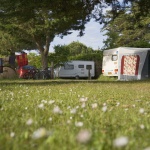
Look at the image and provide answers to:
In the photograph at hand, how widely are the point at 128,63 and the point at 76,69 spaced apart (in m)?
9.82

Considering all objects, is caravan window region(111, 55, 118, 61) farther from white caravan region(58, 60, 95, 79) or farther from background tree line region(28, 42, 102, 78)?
white caravan region(58, 60, 95, 79)

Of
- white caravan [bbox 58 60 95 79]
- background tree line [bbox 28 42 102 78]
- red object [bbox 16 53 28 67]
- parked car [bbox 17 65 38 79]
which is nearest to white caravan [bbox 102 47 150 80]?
background tree line [bbox 28 42 102 78]

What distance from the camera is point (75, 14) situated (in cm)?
1667

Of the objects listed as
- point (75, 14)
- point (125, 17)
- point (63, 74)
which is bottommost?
point (63, 74)

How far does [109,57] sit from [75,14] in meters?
11.6

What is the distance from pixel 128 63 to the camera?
25.5m

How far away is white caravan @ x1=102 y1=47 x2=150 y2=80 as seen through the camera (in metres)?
24.6

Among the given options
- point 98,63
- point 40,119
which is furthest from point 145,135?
point 98,63

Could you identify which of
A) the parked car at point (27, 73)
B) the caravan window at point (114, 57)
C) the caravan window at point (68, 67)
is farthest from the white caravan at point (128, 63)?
the parked car at point (27, 73)

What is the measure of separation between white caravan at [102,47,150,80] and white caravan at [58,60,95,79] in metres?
6.40

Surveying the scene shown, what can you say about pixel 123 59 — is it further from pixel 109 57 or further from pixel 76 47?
pixel 76 47

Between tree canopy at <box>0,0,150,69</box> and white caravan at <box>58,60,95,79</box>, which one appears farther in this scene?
white caravan at <box>58,60,95,79</box>

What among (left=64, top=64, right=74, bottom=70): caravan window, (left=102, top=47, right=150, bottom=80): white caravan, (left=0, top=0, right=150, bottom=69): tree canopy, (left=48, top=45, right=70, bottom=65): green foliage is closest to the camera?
(left=0, top=0, right=150, bottom=69): tree canopy

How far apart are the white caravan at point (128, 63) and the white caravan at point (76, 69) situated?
640 cm
